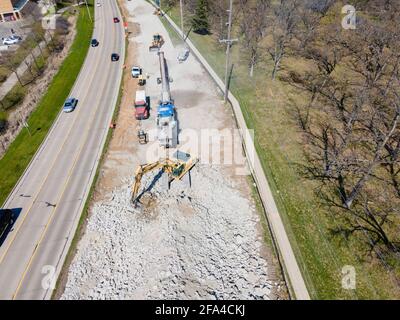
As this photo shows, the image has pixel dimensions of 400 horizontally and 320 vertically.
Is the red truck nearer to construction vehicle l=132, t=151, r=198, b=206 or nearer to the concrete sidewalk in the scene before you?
construction vehicle l=132, t=151, r=198, b=206

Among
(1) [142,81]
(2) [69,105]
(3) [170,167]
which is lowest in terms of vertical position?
(3) [170,167]

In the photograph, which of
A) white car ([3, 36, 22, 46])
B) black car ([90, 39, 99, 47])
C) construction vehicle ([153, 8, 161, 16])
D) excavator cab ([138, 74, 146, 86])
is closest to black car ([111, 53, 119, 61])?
black car ([90, 39, 99, 47])

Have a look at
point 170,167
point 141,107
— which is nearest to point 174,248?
point 170,167

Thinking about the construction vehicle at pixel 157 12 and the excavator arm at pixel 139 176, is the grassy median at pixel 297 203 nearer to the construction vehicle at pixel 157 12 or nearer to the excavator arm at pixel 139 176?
the excavator arm at pixel 139 176

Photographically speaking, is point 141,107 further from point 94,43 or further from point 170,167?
point 94,43

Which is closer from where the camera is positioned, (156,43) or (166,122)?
(166,122)
